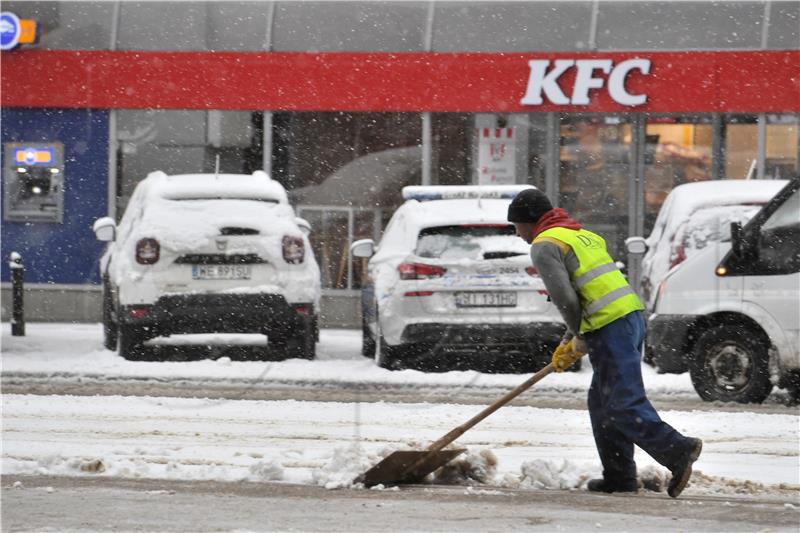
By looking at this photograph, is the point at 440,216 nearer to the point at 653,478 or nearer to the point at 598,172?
the point at 653,478

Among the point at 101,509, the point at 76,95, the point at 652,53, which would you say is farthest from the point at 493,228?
the point at 76,95

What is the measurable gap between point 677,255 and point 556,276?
7.50 m

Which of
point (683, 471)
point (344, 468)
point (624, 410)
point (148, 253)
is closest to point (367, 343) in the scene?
point (148, 253)

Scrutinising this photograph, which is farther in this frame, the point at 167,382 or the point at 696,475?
the point at 167,382

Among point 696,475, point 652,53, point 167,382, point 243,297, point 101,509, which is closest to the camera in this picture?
point 101,509

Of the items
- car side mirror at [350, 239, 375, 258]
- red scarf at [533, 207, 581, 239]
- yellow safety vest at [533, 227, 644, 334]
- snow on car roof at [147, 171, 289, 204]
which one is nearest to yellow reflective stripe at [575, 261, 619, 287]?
yellow safety vest at [533, 227, 644, 334]

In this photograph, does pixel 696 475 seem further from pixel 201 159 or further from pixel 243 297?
pixel 201 159

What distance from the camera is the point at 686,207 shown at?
15180 mm

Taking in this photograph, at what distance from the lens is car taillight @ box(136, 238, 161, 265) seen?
14.3 meters

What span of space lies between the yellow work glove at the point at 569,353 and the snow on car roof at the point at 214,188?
7.75 meters

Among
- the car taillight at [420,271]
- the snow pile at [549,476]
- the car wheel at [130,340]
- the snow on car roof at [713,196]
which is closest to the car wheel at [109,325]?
the car wheel at [130,340]

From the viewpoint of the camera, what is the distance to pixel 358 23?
22.1 meters

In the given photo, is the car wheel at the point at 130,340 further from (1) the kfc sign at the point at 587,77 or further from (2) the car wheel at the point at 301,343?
(1) the kfc sign at the point at 587,77

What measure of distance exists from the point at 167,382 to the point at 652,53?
10468mm
